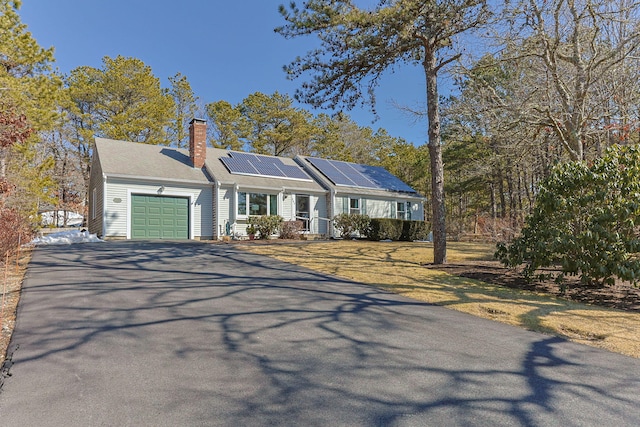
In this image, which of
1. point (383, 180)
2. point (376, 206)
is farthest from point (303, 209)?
point (383, 180)

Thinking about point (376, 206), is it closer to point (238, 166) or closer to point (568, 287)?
point (238, 166)

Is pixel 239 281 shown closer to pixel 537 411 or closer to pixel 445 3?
pixel 537 411

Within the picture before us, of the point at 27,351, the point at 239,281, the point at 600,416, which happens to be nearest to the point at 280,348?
the point at 27,351

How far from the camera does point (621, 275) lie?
5973 mm

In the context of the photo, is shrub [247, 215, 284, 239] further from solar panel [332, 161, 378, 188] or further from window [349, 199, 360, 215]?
solar panel [332, 161, 378, 188]

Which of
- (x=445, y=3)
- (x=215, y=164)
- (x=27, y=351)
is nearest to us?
(x=27, y=351)

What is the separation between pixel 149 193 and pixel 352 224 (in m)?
9.31

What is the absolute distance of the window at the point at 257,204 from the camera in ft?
55.8

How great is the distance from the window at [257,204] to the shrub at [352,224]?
321cm

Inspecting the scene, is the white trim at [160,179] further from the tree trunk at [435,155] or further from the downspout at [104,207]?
the tree trunk at [435,155]

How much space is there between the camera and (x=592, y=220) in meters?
6.53

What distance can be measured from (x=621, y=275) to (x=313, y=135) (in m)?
27.7

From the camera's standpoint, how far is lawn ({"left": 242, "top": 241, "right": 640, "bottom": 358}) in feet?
14.4

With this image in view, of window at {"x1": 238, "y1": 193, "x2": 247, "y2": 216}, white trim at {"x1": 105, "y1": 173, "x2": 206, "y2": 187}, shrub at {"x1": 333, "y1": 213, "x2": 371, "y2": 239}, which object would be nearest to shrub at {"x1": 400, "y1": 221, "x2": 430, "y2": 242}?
shrub at {"x1": 333, "y1": 213, "x2": 371, "y2": 239}
